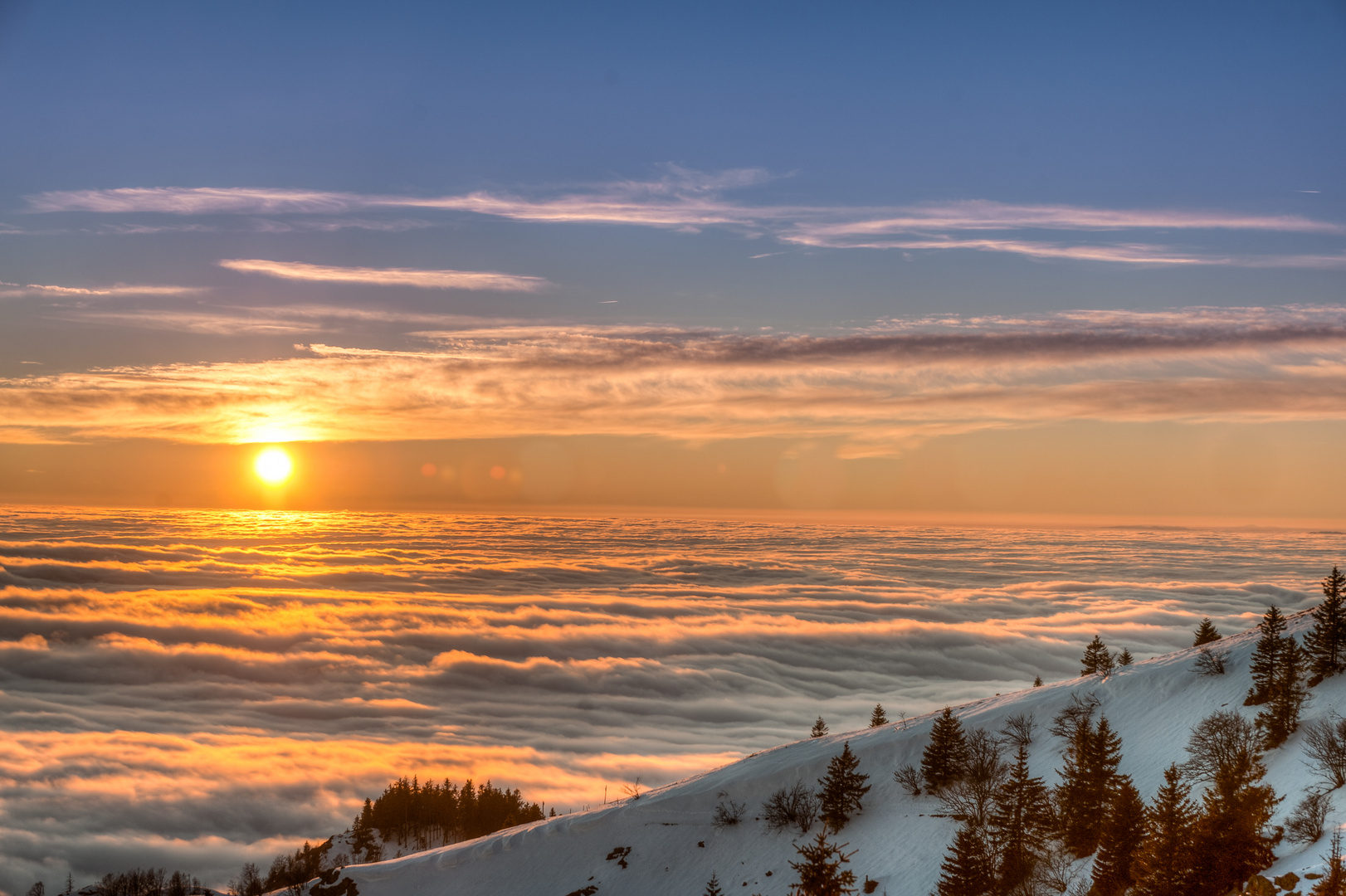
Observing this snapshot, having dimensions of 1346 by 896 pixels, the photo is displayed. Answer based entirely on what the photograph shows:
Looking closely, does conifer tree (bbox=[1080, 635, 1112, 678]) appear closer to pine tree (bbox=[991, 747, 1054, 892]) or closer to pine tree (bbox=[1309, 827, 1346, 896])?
pine tree (bbox=[991, 747, 1054, 892])

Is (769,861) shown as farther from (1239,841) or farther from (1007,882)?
(1239,841)

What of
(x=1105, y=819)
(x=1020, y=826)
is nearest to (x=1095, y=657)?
(x=1105, y=819)

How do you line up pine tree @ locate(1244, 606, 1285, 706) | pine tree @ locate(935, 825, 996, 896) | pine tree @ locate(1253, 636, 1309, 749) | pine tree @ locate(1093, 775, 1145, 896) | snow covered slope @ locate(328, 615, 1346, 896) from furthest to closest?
pine tree @ locate(1244, 606, 1285, 706) → snow covered slope @ locate(328, 615, 1346, 896) → pine tree @ locate(1253, 636, 1309, 749) → pine tree @ locate(935, 825, 996, 896) → pine tree @ locate(1093, 775, 1145, 896)

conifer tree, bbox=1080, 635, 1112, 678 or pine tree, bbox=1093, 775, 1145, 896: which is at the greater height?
conifer tree, bbox=1080, 635, 1112, 678

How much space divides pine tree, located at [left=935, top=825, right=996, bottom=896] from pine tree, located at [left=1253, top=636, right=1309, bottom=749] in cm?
2523

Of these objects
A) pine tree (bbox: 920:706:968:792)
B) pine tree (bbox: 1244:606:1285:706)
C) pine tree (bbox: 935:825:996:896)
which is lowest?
pine tree (bbox: 935:825:996:896)

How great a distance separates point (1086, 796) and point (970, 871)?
11.8m

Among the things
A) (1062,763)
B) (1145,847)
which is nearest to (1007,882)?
(1145,847)

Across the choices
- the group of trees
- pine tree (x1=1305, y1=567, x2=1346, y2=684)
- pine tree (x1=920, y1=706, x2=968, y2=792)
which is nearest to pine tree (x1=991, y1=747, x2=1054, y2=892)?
the group of trees

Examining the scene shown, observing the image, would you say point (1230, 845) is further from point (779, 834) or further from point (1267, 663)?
point (779, 834)

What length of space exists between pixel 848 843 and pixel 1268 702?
109 ft

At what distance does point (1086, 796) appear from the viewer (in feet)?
174

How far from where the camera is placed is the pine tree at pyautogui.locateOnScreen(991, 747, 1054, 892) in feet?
161

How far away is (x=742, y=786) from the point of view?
7188cm
